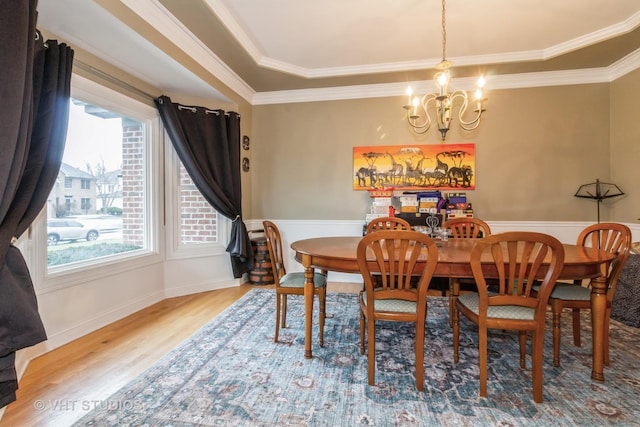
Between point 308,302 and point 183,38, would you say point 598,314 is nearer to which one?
point 308,302

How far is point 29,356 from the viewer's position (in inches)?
81.1

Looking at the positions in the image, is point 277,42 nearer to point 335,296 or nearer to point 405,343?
point 335,296

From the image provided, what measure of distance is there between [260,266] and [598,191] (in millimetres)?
4224

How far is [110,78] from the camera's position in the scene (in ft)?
8.77

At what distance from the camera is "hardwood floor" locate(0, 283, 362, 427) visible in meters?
1.57

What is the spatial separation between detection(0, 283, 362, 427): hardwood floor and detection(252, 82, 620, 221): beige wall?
6.30ft

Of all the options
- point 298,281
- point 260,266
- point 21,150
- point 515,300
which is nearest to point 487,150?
point 515,300

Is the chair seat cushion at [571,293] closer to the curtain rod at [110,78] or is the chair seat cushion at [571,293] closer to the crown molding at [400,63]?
the crown molding at [400,63]

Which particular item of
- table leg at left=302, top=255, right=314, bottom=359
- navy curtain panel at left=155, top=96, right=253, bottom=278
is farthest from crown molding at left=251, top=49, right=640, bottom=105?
table leg at left=302, top=255, right=314, bottom=359

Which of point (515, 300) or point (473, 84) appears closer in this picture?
point (515, 300)

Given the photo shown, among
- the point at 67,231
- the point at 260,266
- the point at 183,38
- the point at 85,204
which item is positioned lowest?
the point at 260,266

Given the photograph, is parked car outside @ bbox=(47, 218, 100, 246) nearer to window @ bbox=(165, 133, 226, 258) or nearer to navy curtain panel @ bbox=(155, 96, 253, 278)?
window @ bbox=(165, 133, 226, 258)

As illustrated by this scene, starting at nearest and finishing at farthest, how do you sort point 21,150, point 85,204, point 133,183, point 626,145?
1. point 21,150
2. point 85,204
3. point 133,183
4. point 626,145

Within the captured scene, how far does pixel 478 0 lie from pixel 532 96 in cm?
186
